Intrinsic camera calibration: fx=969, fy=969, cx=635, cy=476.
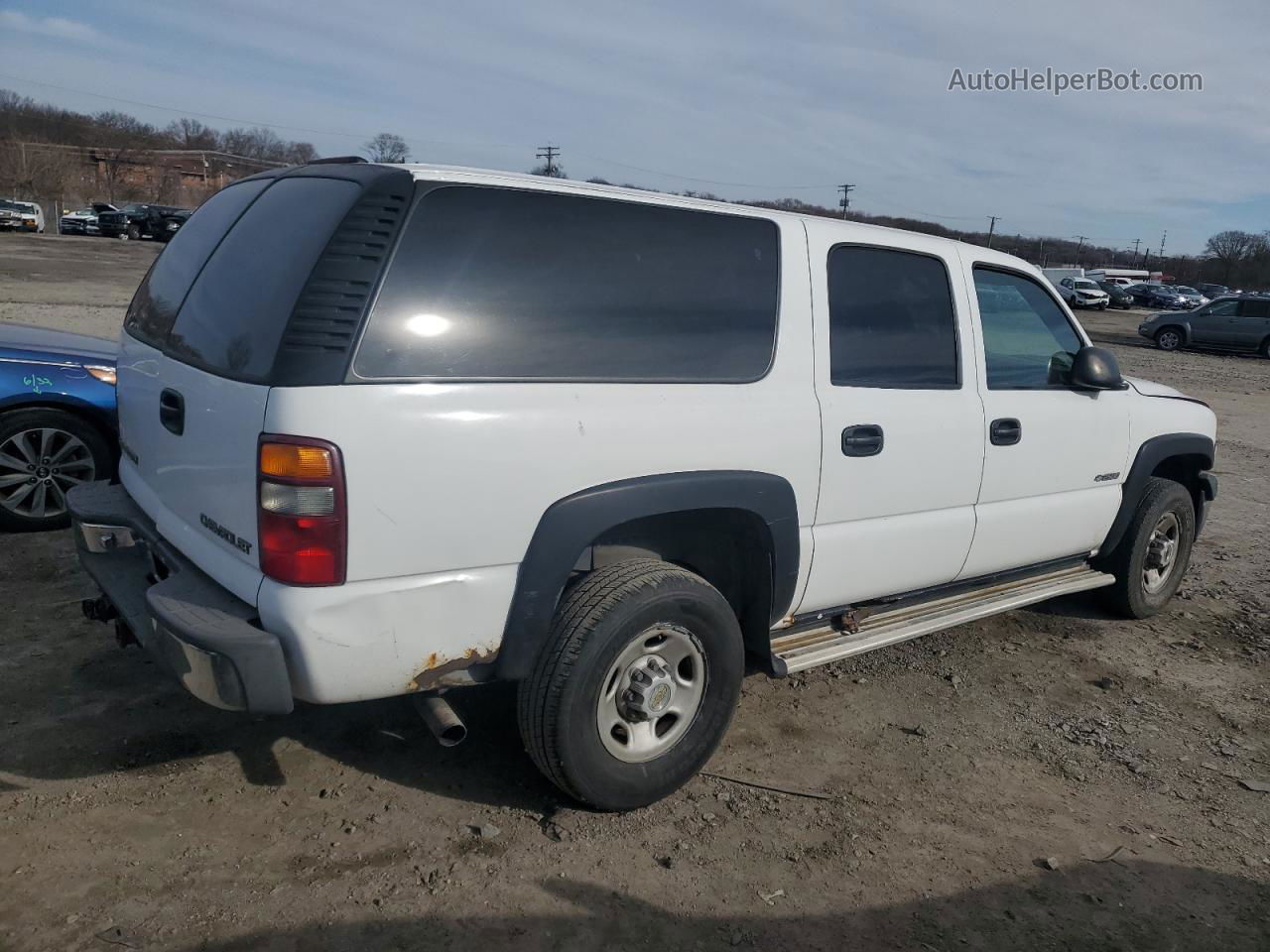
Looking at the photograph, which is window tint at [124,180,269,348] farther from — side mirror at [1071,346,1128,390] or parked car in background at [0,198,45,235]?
parked car in background at [0,198,45,235]

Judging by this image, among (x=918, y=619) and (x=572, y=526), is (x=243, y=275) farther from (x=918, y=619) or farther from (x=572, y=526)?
(x=918, y=619)

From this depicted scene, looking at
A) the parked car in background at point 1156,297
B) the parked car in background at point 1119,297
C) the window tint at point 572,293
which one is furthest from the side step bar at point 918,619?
the parked car in background at point 1156,297

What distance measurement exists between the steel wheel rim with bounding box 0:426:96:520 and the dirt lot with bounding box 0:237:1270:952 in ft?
2.94

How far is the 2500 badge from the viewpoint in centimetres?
259

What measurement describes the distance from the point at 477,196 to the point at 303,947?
80.7 inches

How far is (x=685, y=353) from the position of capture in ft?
10.2

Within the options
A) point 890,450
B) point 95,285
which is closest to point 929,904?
point 890,450

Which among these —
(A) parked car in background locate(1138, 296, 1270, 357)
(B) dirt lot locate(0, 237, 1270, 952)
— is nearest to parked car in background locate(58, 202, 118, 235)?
(A) parked car in background locate(1138, 296, 1270, 357)

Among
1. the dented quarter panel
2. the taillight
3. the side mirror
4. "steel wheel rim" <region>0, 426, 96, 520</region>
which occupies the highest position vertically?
the side mirror

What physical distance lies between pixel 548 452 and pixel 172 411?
1.20 meters

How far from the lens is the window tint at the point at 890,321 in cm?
354

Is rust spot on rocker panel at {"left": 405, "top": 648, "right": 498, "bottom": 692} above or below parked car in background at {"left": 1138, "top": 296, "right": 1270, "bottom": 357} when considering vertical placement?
below

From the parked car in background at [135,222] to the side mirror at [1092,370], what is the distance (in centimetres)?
4495

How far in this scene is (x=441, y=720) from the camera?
277 centimetres
